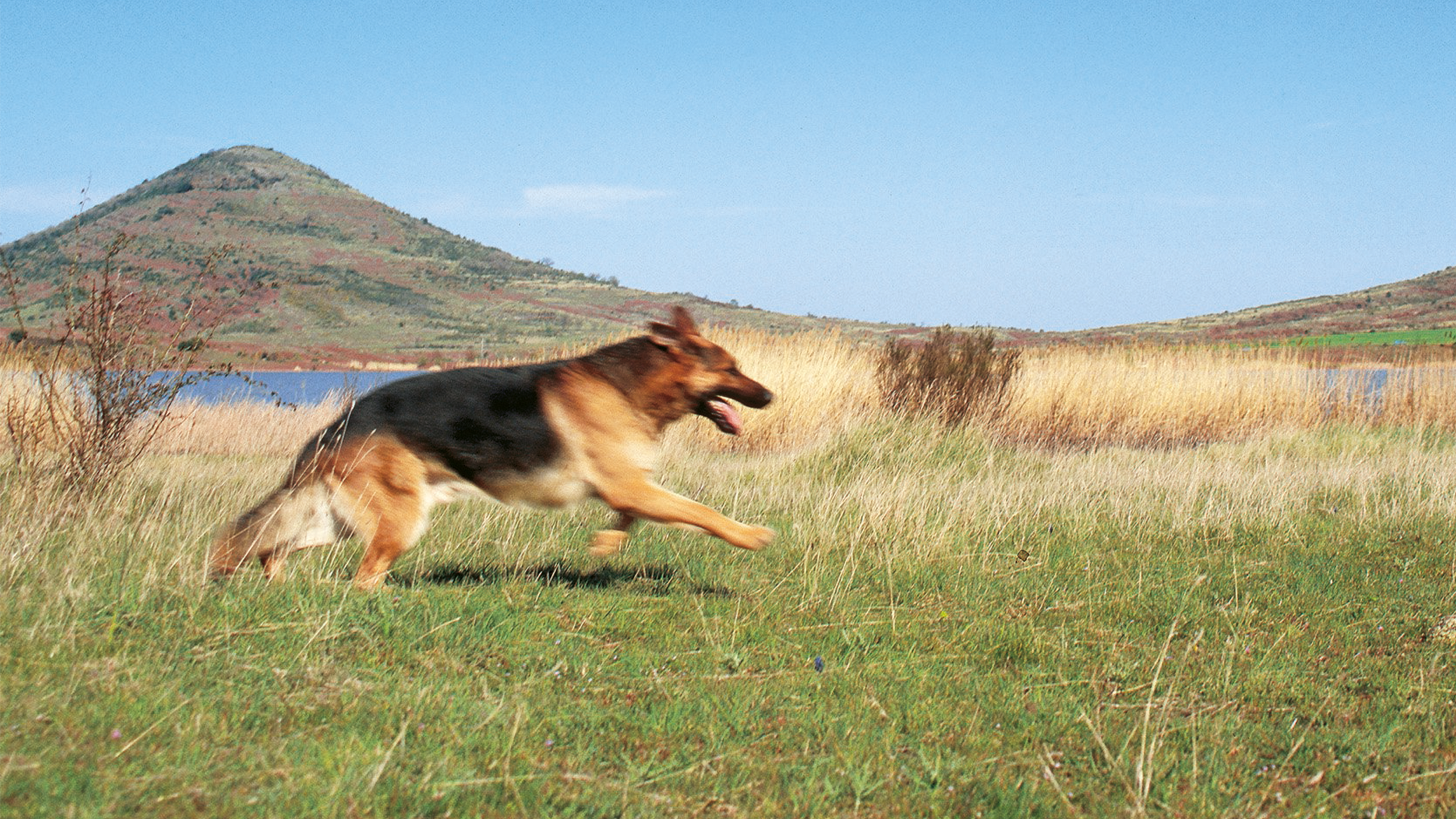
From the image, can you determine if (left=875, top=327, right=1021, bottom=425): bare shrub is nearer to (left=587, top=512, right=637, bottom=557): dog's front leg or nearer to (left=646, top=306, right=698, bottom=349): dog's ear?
(left=646, top=306, right=698, bottom=349): dog's ear

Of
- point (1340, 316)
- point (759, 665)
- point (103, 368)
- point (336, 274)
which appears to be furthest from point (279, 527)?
point (1340, 316)

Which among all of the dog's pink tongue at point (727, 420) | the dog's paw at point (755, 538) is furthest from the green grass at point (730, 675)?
the dog's pink tongue at point (727, 420)

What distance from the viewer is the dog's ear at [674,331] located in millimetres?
5164

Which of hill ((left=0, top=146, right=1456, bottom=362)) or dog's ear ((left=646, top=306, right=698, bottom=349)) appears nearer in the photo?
dog's ear ((left=646, top=306, right=698, bottom=349))

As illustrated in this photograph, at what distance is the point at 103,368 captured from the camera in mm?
6590

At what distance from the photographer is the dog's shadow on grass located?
197 inches

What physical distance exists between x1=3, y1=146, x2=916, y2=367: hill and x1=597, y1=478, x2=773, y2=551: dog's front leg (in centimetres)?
4592

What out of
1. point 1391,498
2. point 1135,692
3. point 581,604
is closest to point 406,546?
point 581,604

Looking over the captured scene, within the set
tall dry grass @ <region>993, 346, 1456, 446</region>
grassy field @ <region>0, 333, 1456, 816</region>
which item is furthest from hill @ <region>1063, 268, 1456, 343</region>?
grassy field @ <region>0, 333, 1456, 816</region>

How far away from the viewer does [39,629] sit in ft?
11.3

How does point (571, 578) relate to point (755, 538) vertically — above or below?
below

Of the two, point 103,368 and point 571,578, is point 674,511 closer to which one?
point 571,578

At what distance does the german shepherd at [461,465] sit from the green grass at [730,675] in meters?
0.25

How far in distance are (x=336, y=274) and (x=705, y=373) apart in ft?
282
